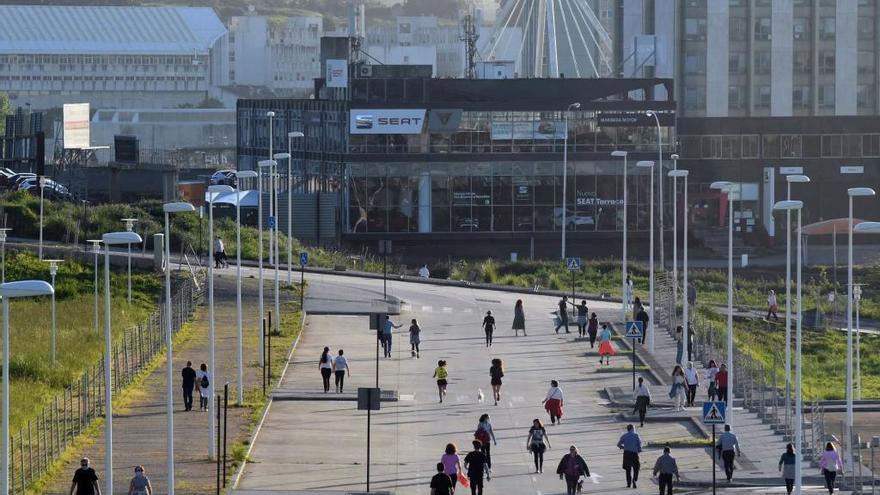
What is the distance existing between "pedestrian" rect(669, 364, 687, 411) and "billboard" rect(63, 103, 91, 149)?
69029 mm

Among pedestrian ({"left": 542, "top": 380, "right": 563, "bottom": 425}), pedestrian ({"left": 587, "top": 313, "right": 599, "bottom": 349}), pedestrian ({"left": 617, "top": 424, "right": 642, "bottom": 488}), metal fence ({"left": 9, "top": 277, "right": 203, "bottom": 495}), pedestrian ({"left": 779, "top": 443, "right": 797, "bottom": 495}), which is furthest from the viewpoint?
pedestrian ({"left": 587, "top": 313, "right": 599, "bottom": 349})

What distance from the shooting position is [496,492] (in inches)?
1523

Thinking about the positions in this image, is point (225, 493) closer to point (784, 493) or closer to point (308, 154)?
point (784, 493)

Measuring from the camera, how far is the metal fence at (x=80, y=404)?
1548 inches

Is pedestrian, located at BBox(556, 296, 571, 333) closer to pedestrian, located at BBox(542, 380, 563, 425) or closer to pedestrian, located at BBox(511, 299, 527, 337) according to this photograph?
A: pedestrian, located at BBox(511, 299, 527, 337)

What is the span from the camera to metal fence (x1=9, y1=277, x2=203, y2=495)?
39.3 metres

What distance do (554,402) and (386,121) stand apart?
55.6 metres

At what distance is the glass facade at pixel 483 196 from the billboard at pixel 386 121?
177 centimetres

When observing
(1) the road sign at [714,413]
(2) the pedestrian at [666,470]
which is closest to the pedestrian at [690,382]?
(1) the road sign at [714,413]

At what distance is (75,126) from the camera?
115 m

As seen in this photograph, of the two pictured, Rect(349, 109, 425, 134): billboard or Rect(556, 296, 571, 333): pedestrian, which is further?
Rect(349, 109, 425, 134): billboard

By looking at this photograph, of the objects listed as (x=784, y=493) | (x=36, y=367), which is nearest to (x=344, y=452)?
(x=784, y=493)

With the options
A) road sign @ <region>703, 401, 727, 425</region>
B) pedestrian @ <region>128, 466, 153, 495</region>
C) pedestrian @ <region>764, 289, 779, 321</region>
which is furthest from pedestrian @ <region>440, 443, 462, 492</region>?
pedestrian @ <region>764, 289, 779, 321</region>

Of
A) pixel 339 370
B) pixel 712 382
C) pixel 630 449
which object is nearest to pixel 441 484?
pixel 630 449
